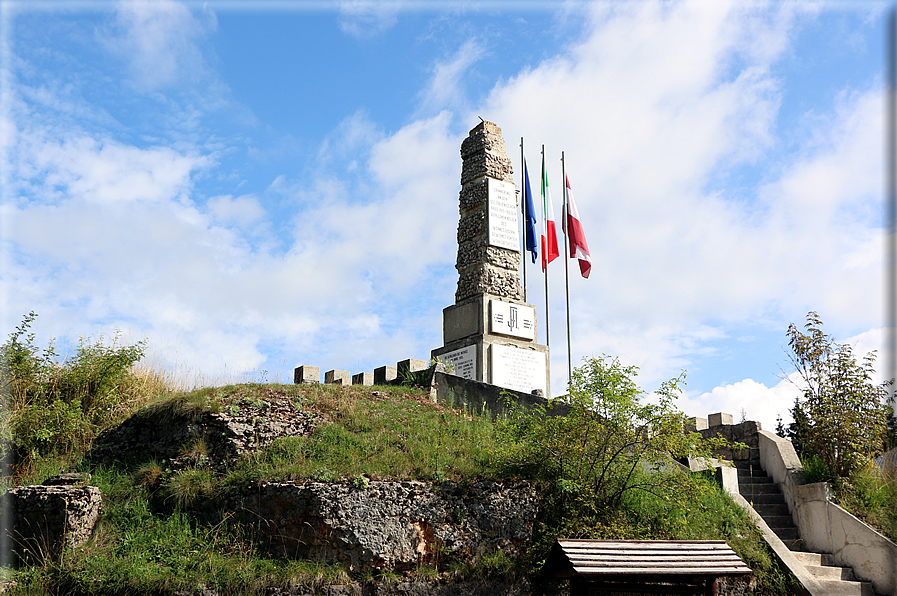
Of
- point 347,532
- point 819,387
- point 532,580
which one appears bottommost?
point 532,580

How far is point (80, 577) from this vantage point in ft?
29.3

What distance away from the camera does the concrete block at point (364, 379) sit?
16562mm

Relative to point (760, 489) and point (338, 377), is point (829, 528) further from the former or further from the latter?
point (338, 377)

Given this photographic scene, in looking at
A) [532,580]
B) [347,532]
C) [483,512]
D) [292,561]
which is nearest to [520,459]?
[483,512]

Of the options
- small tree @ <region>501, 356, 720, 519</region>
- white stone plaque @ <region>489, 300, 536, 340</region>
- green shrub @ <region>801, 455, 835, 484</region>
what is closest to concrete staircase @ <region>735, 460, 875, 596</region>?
green shrub @ <region>801, 455, 835, 484</region>

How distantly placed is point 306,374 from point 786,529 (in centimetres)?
999

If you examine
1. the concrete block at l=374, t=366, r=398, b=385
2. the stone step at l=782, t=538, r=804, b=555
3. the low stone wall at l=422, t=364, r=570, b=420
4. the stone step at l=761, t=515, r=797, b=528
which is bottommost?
the stone step at l=782, t=538, r=804, b=555

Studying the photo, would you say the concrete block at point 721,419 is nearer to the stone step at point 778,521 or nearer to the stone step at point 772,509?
the stone step at point 772,509

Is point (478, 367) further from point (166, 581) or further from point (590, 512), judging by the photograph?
point (166, 581)

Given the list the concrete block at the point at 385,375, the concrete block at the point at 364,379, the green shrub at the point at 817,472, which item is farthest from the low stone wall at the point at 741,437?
the concrete block at the point at 364,379

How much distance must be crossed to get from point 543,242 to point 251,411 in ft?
39.2

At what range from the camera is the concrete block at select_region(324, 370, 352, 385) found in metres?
16.5

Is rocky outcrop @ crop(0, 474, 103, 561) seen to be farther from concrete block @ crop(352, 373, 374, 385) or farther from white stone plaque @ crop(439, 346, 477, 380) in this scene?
white stone plaque @ crop(439, 346, 477, 380)

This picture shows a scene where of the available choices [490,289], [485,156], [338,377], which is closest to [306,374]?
[338,377]
